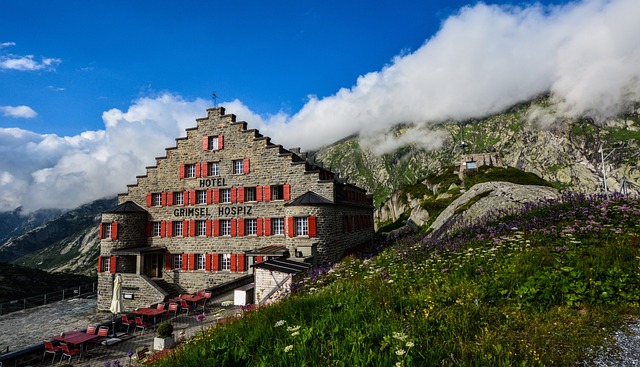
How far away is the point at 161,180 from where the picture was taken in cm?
3231

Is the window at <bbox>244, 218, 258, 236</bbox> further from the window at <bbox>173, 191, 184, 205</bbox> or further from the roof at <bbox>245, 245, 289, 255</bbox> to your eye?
the window at <bbox>173, 191, 184, 205</bbox>

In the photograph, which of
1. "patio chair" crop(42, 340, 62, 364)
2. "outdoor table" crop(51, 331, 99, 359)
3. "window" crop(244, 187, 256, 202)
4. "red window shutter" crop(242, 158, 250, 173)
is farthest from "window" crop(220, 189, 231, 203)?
"patio chair" crop(42, 340, 62, 364)

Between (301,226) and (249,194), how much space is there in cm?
653

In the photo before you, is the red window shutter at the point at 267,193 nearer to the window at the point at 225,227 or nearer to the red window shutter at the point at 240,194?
the red window shutter at the point at 240,194

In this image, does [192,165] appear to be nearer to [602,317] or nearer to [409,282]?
[409,282]

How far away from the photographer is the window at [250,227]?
2881 centimetres

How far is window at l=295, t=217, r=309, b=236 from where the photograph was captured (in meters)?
25.5

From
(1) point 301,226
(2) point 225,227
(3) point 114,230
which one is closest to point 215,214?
(2) point 225,227

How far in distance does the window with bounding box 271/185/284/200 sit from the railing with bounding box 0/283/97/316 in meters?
23.4

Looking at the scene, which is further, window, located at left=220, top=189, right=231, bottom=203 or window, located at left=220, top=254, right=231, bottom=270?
window, located at left=220, top=189, right=231, bottom=203

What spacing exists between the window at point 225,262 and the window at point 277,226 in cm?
485

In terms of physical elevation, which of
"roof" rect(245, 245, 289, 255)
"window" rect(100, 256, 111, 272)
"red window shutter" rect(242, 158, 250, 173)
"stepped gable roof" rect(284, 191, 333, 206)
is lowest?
"window" rect(100, 256, 111, 272)

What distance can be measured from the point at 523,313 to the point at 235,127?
27435mm

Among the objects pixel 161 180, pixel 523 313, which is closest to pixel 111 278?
pixel 161 180
